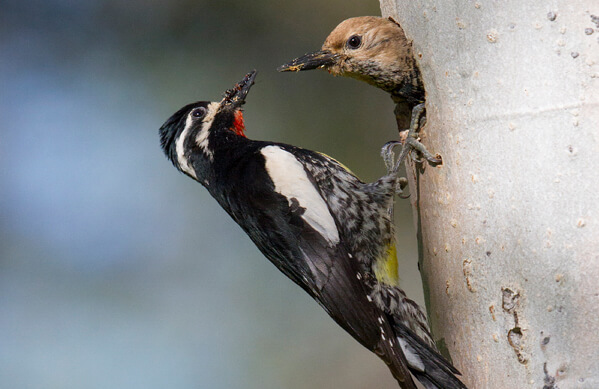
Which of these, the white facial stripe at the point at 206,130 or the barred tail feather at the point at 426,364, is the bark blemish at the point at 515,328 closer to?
the barred tail feather at the point at 426,364

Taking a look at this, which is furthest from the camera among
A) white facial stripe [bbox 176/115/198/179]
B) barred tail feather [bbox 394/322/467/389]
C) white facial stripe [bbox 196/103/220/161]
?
white facial stripe [bbox 176/115/198/179]

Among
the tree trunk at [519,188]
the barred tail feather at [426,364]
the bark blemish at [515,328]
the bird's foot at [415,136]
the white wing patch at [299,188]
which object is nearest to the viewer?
the tree trunk at [519,188]

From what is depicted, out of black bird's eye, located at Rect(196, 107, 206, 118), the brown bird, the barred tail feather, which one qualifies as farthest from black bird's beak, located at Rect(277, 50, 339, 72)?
the barred tail feather

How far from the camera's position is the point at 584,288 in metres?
1.56

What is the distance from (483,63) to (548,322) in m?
0.70

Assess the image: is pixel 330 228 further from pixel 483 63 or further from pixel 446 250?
pixel 483 63

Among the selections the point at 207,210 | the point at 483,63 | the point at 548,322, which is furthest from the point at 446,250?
the point at 207,210

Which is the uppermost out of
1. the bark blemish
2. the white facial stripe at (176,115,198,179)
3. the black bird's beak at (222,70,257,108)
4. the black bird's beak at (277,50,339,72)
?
the black bird's beak at (222,70,257,108)

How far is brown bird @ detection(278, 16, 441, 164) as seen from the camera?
2314 mm

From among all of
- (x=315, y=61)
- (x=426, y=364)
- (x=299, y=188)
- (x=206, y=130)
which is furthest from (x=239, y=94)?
(x=426, y=364)

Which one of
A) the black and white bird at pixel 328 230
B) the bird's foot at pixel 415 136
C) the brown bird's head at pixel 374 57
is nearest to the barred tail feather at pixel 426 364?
the black and white bird at pixel 328 230

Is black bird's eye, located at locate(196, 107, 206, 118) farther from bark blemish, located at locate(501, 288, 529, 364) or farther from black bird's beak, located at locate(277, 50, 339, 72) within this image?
bark blemish, located at locate(501, 288, 529, 364)

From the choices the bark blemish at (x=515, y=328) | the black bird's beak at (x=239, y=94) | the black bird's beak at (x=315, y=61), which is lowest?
the bark blemish at (x=515, y=328)

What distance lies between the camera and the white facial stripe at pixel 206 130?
2997 millimetres
